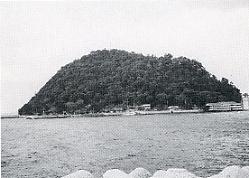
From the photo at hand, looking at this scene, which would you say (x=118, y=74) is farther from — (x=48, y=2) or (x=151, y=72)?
(x=48, y=2)

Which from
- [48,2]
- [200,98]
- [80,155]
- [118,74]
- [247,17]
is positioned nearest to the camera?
[48,2]

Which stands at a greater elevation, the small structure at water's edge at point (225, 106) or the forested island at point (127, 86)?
the forested island at point (127, 86)

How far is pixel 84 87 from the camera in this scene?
350 ft

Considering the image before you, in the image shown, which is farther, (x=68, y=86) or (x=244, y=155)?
(x=68, y=86)

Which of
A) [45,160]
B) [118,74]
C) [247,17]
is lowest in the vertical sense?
[45,160]

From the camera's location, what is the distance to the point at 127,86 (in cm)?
10844

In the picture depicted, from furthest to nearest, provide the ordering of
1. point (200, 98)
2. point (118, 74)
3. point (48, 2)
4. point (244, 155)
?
1. point (118, 74)
2. point (200, 98)
3. point (244, 155)
4. point (48, 2)

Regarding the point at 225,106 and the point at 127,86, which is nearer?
the point at 225,106

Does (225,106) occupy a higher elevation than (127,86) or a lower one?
lower

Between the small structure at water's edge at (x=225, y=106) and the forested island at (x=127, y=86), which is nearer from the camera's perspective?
the small structure at water's edge at (x=225, y=106)

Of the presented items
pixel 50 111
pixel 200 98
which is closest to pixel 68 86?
pixel 50 111

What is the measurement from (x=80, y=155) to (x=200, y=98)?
276ft

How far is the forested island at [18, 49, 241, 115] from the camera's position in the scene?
100438 mm

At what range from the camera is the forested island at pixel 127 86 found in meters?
100
